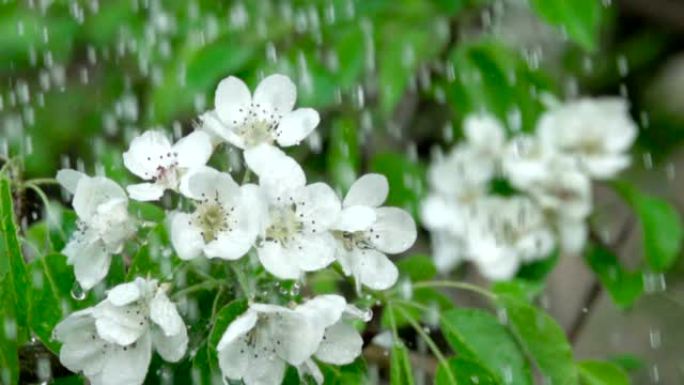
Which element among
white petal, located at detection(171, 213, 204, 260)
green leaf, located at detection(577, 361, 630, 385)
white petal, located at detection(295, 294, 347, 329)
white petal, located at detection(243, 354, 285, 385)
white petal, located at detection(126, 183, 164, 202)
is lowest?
green leaf, located at detection(577, 361, 630, 385)

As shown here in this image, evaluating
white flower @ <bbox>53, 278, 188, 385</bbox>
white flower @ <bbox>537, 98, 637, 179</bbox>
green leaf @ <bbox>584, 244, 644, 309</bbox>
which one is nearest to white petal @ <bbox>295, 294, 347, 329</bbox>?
white flower @ <bbox>53, 278, 188, 385</bbox>

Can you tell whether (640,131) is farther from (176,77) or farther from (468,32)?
(176,77)

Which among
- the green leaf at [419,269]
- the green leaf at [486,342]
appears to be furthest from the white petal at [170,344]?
the green leaf at [419,269]

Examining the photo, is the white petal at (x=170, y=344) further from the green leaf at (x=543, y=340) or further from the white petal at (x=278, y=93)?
the green leaf at (x=543, y=340)

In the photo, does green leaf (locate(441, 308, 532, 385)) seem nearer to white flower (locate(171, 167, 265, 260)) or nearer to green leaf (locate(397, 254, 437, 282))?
green leaf (locate(397, 254, 437, 282))

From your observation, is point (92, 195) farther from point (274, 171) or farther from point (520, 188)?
point (520, 188)

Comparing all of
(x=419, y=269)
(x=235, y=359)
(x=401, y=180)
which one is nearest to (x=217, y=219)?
(x=235, y=359)
